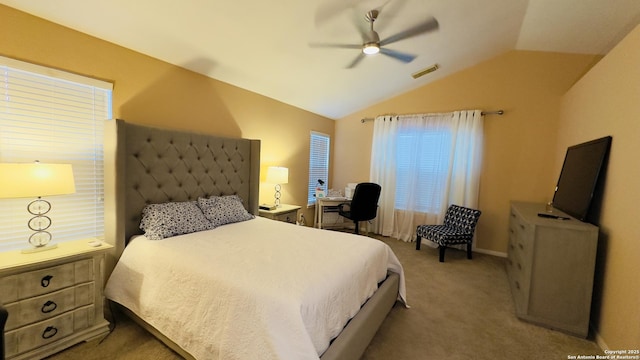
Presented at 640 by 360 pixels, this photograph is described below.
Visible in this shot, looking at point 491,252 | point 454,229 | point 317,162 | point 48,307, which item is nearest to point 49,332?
point 48,307

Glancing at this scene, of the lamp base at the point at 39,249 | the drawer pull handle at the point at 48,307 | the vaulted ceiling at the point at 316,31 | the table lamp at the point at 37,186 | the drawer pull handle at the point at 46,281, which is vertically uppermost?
the vaulted ceiling at the point at 316,31

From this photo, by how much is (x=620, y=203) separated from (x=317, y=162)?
4.03 metres

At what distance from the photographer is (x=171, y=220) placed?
2.37 meters

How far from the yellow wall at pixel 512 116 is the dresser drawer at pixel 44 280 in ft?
15.9

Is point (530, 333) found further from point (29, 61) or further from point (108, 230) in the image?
point (29, 61)

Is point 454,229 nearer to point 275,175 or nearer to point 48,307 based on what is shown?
point 275,175

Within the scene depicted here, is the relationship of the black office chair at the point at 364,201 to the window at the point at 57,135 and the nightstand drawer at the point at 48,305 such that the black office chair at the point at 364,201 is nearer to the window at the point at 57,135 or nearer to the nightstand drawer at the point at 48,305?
the window at the point at 57,135

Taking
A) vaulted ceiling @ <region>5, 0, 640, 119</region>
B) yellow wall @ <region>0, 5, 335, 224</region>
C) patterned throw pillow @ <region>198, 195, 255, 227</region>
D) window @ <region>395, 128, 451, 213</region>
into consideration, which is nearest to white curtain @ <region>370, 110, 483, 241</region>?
window @ <region>395, 128, 451, 213</region>

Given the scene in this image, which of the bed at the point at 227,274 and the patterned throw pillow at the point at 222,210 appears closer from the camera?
the bed at the point at 227,274

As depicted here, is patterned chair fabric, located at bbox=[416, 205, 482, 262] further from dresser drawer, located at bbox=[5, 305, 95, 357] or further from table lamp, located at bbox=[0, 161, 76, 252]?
table lamp, located at bbox=[0, 161, 76, 252]

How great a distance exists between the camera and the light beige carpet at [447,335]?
1.92 metres

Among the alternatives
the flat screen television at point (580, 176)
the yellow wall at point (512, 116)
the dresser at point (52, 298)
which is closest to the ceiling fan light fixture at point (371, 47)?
the flat screen television at point (580, 176)

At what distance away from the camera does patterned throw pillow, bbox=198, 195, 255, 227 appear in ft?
9.12

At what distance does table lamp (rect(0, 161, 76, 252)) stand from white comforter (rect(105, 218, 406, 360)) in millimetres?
538
